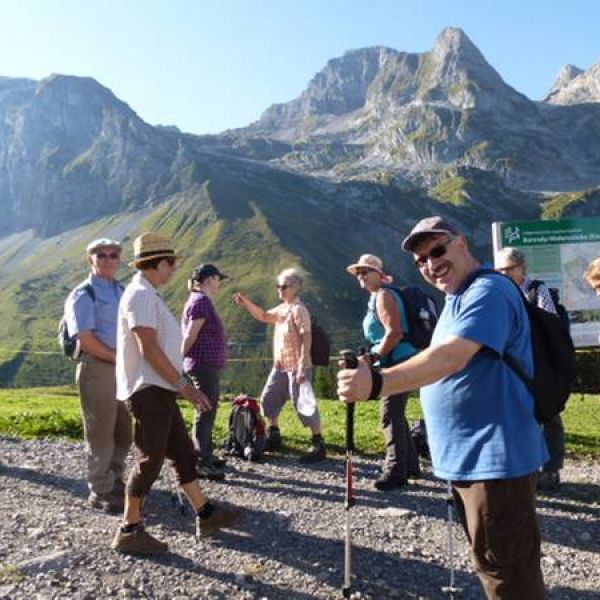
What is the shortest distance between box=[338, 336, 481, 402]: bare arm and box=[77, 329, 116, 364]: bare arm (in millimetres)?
4484

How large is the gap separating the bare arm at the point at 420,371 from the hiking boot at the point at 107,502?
15.9ft

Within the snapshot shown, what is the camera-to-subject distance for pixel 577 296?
16.2 metres

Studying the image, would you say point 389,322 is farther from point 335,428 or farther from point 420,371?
point 335,428

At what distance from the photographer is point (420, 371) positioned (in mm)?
3838

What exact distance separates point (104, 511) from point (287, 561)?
8.46ft

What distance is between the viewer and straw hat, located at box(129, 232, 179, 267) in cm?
670

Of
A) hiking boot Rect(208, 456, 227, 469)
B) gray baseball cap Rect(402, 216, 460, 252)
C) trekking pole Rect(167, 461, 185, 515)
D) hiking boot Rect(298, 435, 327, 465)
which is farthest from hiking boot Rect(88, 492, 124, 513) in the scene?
gray baseball cap Rect(402, 216, 460, 252)

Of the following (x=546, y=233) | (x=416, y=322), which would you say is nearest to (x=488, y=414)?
(x=416, y=322)

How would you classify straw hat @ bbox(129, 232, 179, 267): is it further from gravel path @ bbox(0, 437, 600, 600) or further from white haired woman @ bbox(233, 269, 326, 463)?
white haired woman @ bbox(233, 269, 326, 463)

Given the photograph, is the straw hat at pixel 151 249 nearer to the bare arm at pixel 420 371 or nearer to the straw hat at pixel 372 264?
the straw hat at pixel 372 264

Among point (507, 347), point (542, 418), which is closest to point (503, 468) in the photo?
point (542, 418)

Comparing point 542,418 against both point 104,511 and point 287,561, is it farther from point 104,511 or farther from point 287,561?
point 104,511

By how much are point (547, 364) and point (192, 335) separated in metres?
5.93

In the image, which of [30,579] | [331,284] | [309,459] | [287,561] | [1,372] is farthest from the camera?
[331,284]
